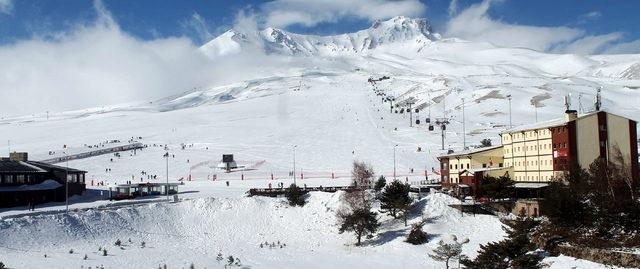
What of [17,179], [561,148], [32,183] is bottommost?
[32,183]

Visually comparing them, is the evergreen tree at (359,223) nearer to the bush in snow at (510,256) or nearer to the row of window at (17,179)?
the bush in snow at (510,256)

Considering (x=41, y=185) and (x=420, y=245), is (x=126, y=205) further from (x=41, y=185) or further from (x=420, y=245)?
(x=420, y=245)

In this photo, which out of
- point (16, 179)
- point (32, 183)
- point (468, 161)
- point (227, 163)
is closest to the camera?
point (16, 179)

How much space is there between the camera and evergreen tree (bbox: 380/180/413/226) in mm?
49438

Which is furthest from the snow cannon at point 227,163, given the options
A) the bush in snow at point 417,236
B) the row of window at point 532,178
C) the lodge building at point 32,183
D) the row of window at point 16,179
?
the bush in snow at point 417,236

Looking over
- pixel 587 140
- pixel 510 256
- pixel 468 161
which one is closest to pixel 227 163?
pixel 468 161

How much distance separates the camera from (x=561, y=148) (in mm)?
55531

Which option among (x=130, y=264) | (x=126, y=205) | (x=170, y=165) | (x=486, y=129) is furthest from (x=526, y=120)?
(x=130, y=264)

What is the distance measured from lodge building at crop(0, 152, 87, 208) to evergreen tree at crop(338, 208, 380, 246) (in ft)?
83.4

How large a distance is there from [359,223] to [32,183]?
32749mm

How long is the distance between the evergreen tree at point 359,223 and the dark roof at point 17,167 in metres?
31.2

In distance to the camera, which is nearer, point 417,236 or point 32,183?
point 417,236

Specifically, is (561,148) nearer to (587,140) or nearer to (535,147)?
(587,140)

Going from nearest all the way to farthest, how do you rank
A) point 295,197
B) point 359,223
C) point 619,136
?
point 359,223 → point 619,136 → point 295,197
